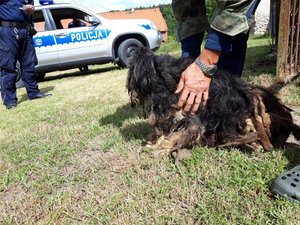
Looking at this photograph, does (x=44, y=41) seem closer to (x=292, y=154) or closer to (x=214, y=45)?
(x=214, y=45)

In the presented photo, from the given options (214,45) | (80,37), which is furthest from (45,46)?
(214,45)

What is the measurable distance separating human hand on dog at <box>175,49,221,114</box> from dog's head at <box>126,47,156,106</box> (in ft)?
0.85

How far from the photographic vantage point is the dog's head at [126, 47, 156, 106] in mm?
2406

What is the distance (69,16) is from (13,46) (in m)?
4.29

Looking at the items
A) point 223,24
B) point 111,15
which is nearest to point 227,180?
point 223,24

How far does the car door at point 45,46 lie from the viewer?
873 centimetres

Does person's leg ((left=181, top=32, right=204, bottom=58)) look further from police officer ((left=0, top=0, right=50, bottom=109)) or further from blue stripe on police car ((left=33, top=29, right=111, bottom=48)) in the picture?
blue stripe on police car ((left=33, top=29, right=111, bottom=48))

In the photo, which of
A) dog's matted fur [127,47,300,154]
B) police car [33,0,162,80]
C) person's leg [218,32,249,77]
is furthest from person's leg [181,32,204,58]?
police car [33,0,162,80]

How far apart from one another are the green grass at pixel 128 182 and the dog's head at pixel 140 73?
1.43ft

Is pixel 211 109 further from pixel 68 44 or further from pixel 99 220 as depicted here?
pixel 68 44

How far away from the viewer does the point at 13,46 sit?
5.50 meters

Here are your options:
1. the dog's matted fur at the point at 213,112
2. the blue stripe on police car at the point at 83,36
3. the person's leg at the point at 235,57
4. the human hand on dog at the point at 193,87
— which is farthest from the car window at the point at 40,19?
the human hand on dog at the point at 193,87

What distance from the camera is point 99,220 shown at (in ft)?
6.10

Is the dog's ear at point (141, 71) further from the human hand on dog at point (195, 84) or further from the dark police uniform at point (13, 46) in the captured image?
the dark police uniform at point (13, 46)
